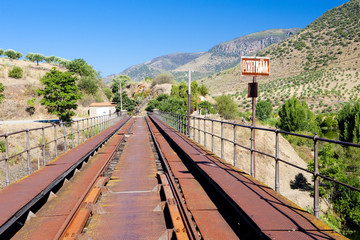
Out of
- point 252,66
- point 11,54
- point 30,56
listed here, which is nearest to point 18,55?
point 11,54

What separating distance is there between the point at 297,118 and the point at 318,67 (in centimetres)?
5979

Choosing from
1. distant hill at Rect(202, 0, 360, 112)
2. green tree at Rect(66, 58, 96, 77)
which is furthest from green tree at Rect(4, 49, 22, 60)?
distant hill at Rect(202, 0, 360, 112)

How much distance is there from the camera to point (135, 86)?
501 feet

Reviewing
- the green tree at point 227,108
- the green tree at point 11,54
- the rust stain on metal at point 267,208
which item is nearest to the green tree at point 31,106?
the green tree at point 227,108

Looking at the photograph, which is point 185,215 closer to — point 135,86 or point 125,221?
point 125,221

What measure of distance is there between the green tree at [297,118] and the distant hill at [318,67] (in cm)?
2587

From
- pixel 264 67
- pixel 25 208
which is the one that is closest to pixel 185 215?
pixel 25 208

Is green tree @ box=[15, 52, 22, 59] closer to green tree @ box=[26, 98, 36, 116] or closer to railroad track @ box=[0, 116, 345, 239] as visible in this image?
green tree @ box=[26, 98, 36, 116]

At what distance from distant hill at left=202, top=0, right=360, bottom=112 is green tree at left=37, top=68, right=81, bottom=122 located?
61987 mm

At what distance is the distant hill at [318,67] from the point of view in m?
93.8

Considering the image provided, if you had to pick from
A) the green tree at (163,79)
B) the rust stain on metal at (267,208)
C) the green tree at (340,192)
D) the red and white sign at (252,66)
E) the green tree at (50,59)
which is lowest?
the green tree at (340,192)

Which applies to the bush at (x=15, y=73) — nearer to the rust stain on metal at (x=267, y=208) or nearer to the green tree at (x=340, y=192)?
the green tree at (x=340, y=192)

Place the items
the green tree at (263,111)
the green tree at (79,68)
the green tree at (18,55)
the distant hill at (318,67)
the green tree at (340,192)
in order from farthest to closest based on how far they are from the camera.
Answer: the green tree at (18,55) < the green tree at (79,68) < the distant hill at (318,67) < the green tree at (263,111) < the green tree at (340,192)

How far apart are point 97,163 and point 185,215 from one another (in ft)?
20.1
